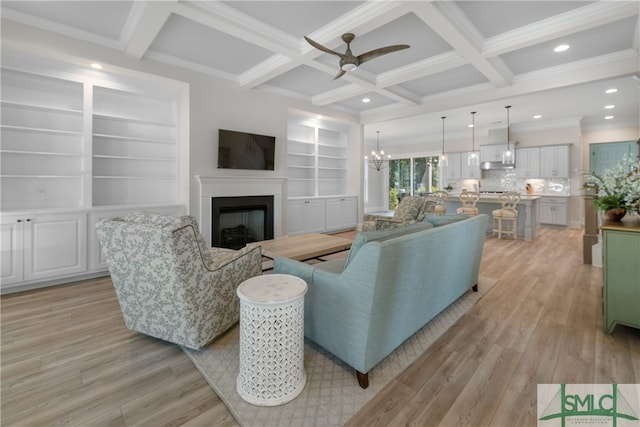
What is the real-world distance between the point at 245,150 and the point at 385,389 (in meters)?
4.20

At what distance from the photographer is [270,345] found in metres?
1.60

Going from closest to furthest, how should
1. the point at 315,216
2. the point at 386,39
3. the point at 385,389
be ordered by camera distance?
the point at 385,389, the point at 386,39, the point at 315,216

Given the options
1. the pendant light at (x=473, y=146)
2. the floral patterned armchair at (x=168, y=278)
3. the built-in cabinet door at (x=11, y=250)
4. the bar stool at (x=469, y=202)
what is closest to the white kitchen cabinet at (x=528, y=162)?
the pendant light at (x=473, y=146)

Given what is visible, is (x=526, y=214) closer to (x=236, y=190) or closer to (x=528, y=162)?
(x=528, y=162)

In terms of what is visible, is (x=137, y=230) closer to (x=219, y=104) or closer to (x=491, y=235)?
(x=219, y=104)

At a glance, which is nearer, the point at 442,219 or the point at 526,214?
the point at 442,219

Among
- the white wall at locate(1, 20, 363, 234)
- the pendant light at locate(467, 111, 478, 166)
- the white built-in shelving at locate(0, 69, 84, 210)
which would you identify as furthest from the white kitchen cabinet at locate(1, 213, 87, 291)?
the pendant light at locate(467, 111, 478, 166)

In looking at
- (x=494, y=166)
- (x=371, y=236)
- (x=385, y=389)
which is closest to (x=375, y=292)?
(x=371, y=236)

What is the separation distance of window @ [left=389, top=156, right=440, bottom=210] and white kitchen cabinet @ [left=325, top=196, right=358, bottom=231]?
12.6 ft

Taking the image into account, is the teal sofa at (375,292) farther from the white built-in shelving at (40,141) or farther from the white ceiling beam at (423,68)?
the white built-in shelving at (40,141)

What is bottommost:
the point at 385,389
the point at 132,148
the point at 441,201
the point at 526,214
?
the point at 385,389

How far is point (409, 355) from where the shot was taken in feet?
6.78

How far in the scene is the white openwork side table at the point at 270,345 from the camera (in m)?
1.59

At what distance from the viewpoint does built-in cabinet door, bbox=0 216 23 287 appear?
3.10 meters
